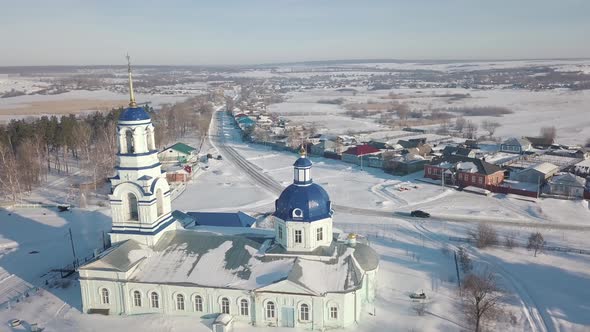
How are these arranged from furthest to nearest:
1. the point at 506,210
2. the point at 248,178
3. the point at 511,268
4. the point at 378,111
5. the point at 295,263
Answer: the point at 378,111 < the point at 248,178 < the point at 506,210 < the point at 511,268 < the point at 295,263

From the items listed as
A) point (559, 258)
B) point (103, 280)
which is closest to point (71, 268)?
point (103, 280)

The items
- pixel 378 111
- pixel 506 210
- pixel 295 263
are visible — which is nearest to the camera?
pixel 295 263

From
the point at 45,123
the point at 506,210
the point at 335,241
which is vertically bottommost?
the point at 506,210

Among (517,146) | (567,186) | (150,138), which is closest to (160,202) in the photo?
(150,138)

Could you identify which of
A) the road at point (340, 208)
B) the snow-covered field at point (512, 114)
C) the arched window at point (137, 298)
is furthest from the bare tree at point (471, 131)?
the arched window at point (137, 298)

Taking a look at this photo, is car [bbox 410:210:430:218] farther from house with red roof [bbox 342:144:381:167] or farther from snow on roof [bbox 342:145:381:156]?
snow on roof [bbox 342:145:381:156]

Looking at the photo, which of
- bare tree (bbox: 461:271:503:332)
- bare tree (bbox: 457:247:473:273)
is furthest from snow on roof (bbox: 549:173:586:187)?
bare tree (bbox: 461:271:503:332)

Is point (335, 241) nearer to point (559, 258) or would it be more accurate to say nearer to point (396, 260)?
point (396, 260)
